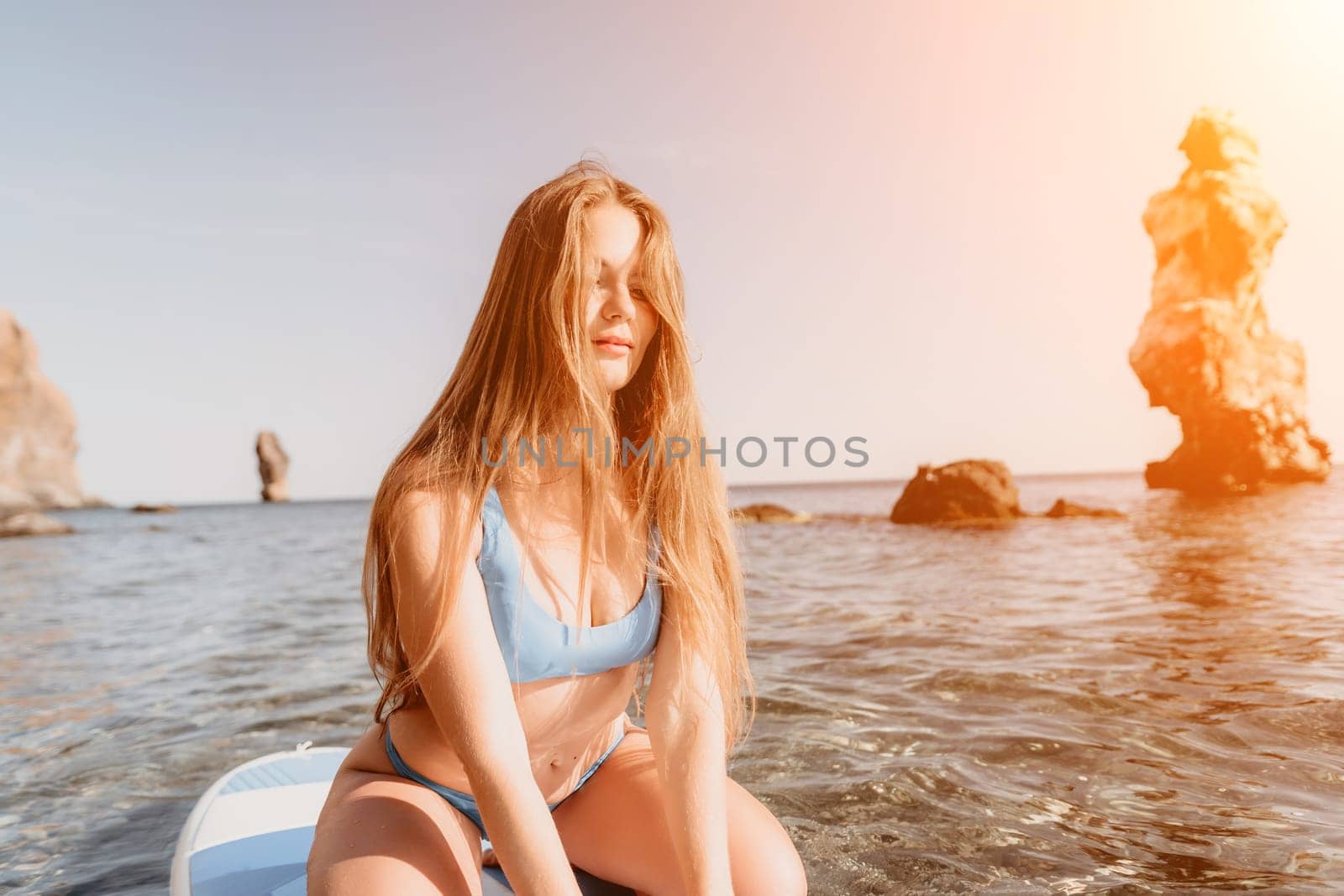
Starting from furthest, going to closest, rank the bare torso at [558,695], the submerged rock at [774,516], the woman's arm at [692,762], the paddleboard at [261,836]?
the submerged rock at [774,516] → the paddleboard at [261,836] → the bare torso at [558,695] → the woman's arm at [692,762]

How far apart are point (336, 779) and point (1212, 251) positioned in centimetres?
4105

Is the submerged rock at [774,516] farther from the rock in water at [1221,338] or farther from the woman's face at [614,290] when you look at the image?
the woman's face at [614,290]

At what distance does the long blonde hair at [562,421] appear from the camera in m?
1.75

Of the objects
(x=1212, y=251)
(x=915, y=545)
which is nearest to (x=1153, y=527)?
(x=915, y=545)

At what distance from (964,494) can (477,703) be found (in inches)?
772

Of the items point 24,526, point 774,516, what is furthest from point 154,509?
point 774,516

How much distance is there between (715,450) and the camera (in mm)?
2186

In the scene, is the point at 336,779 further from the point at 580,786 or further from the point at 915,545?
the point at 915,545

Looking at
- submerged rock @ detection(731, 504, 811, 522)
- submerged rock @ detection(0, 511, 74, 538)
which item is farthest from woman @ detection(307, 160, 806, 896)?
submerged rock @ detection(0, 511, 74, 538)

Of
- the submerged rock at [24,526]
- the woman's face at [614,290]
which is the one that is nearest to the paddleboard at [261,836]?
the woman's face at [614,290]

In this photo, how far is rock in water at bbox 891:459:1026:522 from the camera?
A: 1972cm

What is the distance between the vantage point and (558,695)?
1.86 m

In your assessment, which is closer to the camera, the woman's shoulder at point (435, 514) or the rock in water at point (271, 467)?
the woman's shoulder at point (435, 514)

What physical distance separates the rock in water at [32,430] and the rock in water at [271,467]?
12.7 m
